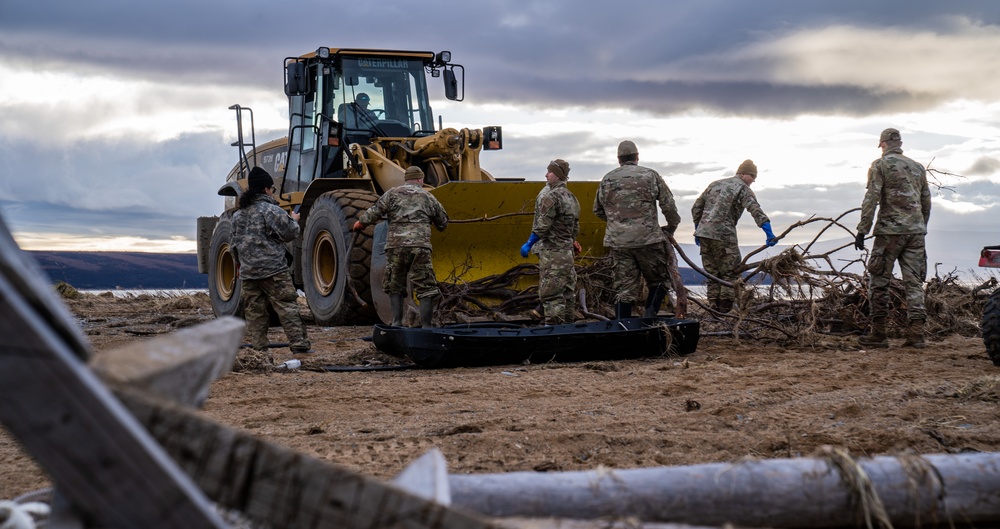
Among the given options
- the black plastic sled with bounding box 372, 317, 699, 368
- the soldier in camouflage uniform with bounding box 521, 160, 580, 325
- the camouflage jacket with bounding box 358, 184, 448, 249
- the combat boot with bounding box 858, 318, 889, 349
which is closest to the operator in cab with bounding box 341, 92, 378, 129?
the camouflage jacket with bounding box 358, 184, 448, 249

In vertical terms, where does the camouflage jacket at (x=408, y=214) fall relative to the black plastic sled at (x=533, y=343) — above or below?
above

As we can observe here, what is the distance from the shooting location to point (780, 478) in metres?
2.40

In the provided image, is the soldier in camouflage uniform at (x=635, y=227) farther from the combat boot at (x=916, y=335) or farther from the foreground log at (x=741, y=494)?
the foreground log at (x=741, y=494)

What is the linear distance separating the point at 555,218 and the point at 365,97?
3.79 meters

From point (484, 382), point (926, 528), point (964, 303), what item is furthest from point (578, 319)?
point (926, 528)

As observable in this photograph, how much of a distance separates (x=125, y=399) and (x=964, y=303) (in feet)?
35.4

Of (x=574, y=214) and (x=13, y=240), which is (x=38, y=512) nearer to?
(x=13, y=240)

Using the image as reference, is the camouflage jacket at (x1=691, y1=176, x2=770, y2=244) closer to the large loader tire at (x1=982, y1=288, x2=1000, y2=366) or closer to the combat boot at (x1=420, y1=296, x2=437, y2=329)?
the combat boot at (x1=420, y1=296, x2=437, y2=329)

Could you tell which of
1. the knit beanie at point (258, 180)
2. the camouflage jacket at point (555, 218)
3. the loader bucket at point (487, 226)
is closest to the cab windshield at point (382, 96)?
the loader bucket at point (487, 226)

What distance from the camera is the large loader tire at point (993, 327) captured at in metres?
6.82

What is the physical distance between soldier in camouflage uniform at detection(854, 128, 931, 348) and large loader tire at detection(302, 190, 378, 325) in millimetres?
5044

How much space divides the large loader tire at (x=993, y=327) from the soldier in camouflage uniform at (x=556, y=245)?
362cm

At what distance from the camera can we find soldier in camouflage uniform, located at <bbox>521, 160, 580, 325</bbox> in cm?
914

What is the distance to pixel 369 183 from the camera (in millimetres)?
11320
